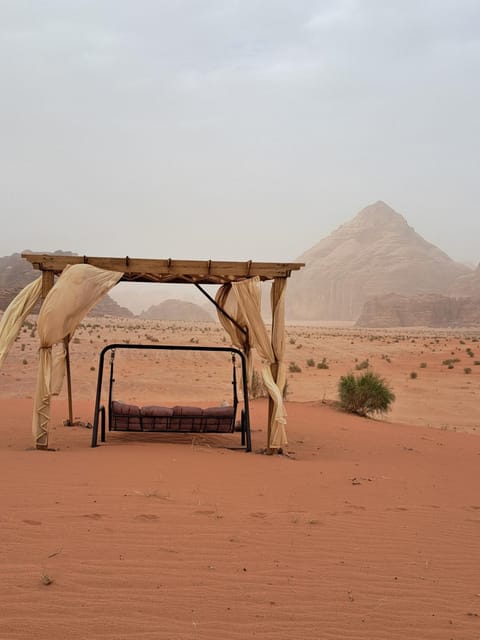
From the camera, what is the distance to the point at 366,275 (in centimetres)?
15962

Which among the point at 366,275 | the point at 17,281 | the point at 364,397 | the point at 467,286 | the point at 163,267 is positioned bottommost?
the point at 364,397

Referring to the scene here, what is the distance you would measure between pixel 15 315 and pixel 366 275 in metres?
156

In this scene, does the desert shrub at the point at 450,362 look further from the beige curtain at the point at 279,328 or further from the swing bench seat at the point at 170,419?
the swing bench seat at the point at 170,419

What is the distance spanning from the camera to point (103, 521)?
4.95 metres

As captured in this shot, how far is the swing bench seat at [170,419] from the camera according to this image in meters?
8.80

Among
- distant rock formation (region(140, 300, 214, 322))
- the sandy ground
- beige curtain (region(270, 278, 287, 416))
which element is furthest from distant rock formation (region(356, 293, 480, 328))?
beige curtain (region(270, 278, 287, 416))

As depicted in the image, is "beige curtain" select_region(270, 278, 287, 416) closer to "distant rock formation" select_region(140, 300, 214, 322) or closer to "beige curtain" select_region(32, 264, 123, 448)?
"beige curtain" select_region(32, 264, 123, 448)

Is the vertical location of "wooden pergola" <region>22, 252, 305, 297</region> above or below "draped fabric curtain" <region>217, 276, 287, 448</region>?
above

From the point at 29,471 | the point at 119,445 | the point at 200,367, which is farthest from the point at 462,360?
the point at 29,471

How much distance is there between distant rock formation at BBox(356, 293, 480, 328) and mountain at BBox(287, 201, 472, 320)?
128 ft

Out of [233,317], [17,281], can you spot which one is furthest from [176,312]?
[233,317]

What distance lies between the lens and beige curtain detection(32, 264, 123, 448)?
8.17m

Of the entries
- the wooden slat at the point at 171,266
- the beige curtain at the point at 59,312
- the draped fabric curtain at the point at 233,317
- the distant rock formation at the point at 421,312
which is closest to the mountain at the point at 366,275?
the distant rock formation at the point at 421,312

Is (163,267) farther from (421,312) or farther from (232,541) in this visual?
(421,312)
